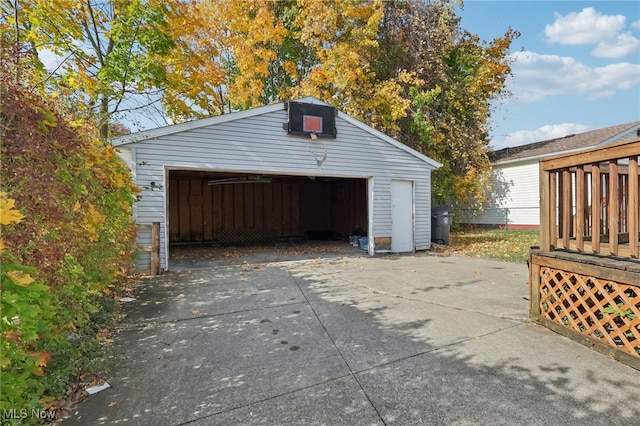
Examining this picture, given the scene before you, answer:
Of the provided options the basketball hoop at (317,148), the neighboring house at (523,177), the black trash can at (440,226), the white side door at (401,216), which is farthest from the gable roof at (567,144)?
the basketball hoop at (317,148)

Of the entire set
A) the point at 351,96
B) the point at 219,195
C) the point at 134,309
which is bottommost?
the point at 134,309

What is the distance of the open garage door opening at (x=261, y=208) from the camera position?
1275 cm

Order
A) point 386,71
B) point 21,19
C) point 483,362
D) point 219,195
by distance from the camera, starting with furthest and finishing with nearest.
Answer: point 386,71 < point 219,195 < point 21,19 < point 483,362

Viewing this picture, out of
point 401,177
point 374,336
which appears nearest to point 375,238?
point 401,177

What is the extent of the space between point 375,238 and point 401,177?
202 cm

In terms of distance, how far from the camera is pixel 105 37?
409 inches

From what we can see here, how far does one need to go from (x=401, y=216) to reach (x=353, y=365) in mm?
7202

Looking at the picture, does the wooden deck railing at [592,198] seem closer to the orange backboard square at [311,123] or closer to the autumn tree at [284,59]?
the orange backboard square at [311,123]

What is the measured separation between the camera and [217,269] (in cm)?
718

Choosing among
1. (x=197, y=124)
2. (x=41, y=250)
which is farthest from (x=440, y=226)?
(x=41, y=250)

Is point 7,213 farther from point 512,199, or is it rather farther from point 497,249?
point 512,199

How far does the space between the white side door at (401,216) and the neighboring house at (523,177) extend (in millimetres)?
7402

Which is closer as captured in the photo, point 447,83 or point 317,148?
point 317,148

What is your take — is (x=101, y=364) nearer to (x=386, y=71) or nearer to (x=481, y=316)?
(x=481, y=316)
